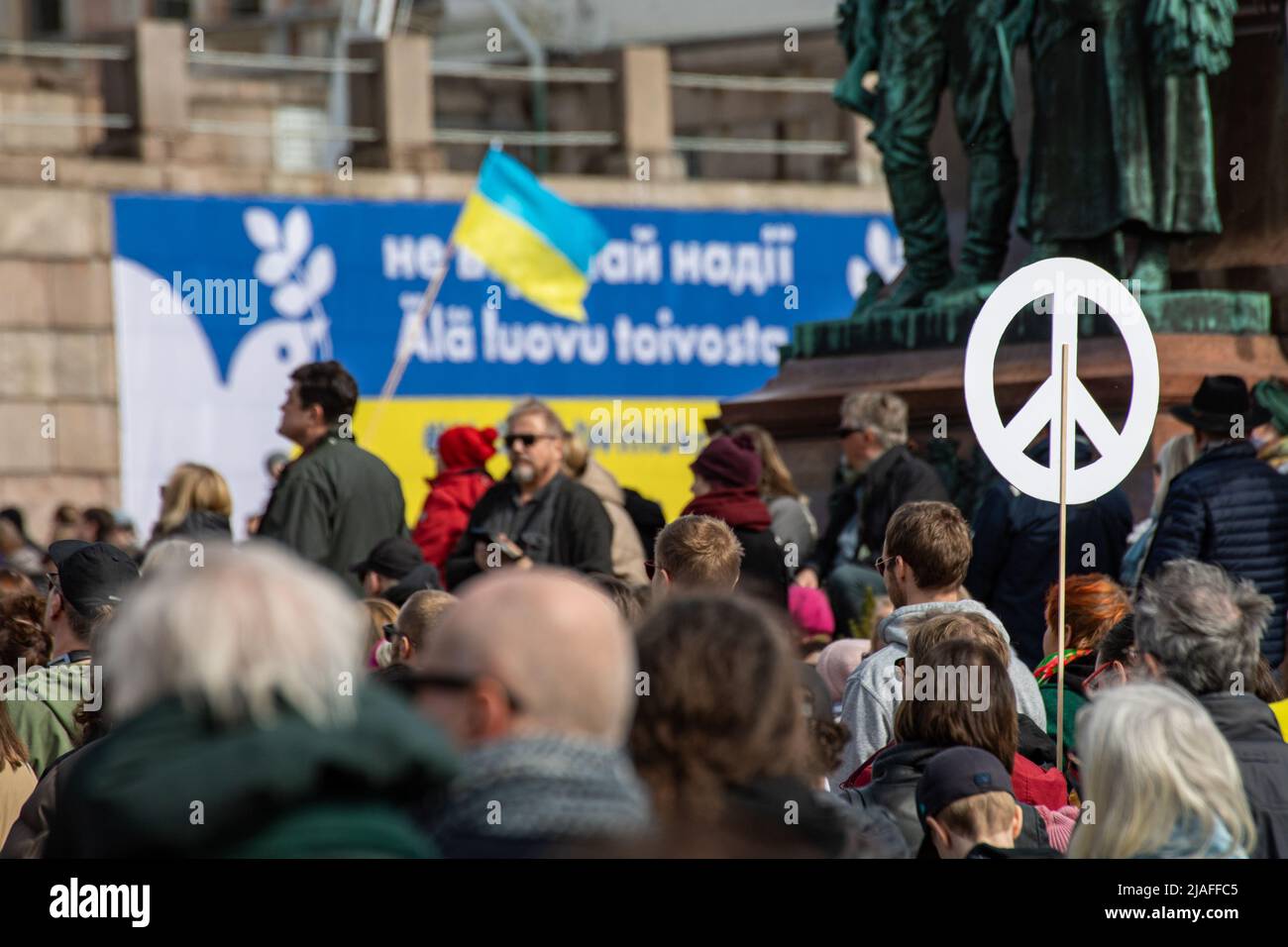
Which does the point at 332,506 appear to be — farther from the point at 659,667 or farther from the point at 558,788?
the point at 558,788

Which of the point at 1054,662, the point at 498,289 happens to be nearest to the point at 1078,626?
the point at 1054,662

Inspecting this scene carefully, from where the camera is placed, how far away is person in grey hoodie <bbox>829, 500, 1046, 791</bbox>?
619cm

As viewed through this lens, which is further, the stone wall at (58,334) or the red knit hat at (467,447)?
the stone wall at (58,334)

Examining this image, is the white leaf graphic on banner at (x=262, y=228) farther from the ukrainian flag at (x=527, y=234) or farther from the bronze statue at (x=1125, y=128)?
the bronze statue at (x=1125, y=128)

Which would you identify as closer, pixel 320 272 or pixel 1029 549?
pixel 1029 549

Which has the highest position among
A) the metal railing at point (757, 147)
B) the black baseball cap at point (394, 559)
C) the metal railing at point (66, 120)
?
the metal railing at point (66, 120)

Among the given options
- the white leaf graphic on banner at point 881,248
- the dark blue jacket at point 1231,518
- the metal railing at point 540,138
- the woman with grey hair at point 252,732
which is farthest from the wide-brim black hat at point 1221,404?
the white leaf graphic on banner at point 881,248

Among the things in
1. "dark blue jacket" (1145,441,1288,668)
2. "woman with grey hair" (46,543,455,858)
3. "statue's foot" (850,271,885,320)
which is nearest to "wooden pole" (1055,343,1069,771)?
"dark blue jacket" (1145,441,1288,668)

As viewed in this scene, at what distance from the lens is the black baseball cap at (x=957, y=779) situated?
4.76 m

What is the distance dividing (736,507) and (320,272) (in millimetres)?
11361

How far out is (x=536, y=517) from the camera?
30.9 ft

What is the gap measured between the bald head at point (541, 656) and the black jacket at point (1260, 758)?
2.21m

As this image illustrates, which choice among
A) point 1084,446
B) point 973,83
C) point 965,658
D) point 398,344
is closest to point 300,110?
point 398,344
